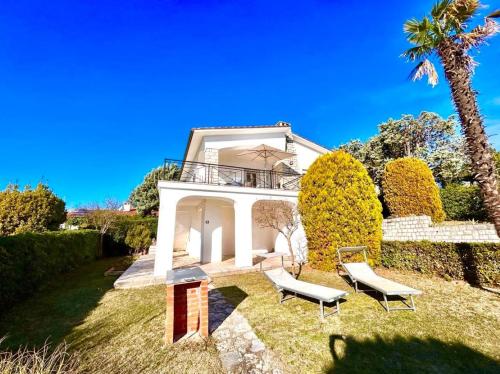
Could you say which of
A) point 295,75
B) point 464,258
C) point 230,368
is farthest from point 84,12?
point 464,258

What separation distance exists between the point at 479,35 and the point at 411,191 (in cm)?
737

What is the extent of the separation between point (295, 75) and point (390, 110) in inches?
457

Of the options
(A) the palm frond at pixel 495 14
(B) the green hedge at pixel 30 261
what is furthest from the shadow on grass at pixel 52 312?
(A) the palm frond at pixel 495 14

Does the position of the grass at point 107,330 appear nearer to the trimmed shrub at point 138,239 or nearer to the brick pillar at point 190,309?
the brick pillar at point 190,309

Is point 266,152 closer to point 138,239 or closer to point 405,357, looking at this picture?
point 405,357

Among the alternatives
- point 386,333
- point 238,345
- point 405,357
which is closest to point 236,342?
point 238,345

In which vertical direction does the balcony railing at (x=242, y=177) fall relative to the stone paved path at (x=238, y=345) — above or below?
above

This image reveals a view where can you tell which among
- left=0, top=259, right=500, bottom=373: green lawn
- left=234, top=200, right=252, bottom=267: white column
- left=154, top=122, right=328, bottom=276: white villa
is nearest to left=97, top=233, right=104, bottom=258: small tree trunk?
left=154, top=122, right=328, bottom=276: white villa

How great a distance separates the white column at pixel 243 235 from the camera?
10.8 metres

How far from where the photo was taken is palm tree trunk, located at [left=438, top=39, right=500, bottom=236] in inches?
231

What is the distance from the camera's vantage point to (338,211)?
10008 mm

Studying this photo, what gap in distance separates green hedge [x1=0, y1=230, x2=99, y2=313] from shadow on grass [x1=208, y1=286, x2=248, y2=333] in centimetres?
589

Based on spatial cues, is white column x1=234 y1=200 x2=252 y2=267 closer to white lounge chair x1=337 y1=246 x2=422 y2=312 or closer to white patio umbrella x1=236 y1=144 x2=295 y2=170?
white patio umbrella x1=236 y1=144 x2=295 y2=170

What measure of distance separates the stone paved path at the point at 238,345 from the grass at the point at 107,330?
0.21m
